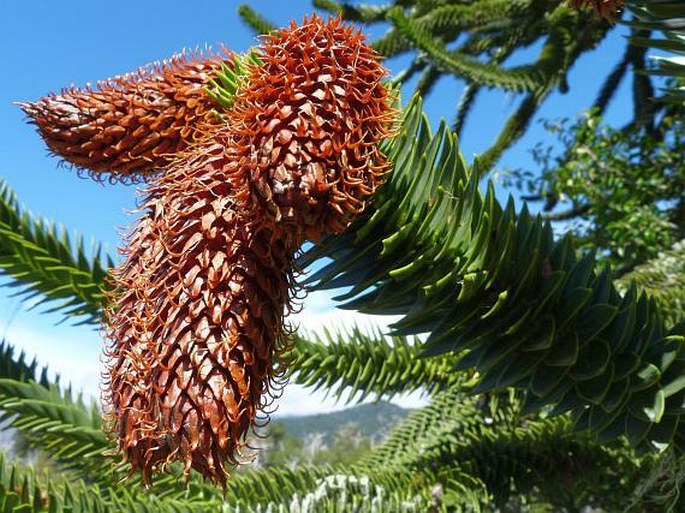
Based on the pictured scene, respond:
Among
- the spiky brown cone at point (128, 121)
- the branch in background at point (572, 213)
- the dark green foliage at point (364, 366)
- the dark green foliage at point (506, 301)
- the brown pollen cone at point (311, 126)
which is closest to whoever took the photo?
the brown pollen cone at point (311, 126)

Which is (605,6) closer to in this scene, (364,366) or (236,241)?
(236,241)

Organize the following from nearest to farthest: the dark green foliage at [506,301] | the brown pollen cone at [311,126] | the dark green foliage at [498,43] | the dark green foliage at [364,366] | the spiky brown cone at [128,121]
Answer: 1. the brown pollen cone at [311,126]
2. the spiky brown cone at [128,121]
3. the dark green foliage at [506,301]
4. the dark green foliage at [364,366]
5. the dark green foliage at [498,43]

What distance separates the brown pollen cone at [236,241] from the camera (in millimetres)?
668

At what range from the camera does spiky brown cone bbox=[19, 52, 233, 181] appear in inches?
33.1

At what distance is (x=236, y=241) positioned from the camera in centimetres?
72

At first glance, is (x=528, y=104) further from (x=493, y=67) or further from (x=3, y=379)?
(x=3, y=379)

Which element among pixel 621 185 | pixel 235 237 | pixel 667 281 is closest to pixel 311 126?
pixel 235 237

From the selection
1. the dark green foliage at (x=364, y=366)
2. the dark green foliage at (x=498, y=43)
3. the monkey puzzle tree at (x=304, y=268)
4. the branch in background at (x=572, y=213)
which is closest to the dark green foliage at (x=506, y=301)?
the monkey puzzle tree at (x=304, y=268)

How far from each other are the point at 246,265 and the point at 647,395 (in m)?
0.70

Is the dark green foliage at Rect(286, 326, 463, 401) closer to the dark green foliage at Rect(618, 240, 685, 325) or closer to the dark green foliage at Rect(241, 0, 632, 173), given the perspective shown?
the dark green foliage at Rect(618, 240, 685, 325)

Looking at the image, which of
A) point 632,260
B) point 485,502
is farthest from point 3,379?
point 632,260

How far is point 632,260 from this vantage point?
3.43 metres

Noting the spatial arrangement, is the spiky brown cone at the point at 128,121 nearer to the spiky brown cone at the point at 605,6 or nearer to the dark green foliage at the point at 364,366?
the spiky brown cone at the point at 605,6

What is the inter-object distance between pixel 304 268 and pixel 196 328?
0.26m
